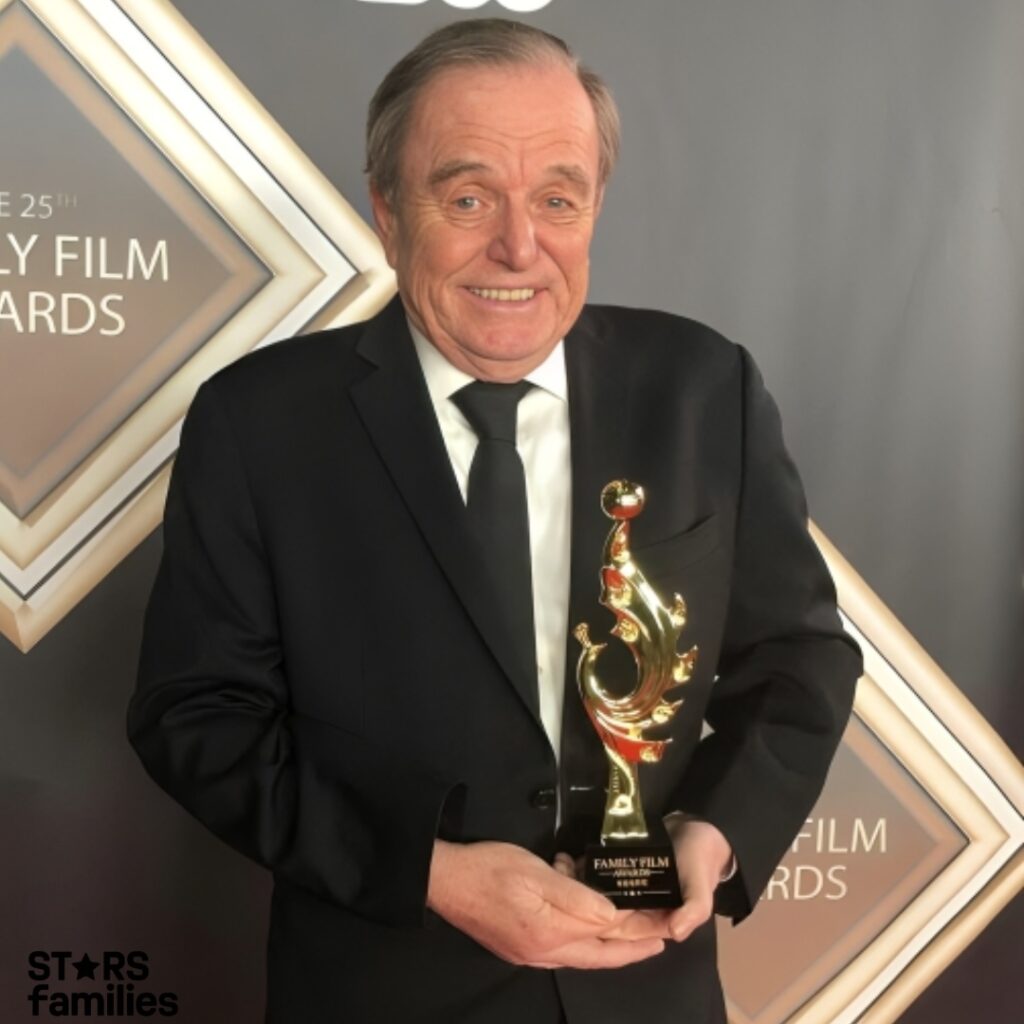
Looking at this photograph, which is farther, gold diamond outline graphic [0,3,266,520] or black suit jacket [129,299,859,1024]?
gold diamond outline graphic [0,3,266,520]

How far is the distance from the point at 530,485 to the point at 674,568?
0.18 metres

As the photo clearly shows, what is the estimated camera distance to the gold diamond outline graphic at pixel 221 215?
1967 mm

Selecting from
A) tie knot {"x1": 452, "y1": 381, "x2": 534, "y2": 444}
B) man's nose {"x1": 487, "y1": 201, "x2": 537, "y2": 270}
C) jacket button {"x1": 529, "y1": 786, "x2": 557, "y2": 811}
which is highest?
man's nose {"x1": 487, "y1": 201, "x2": 537, "y2": 270}

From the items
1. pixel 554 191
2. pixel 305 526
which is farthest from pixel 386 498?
pixel 554 191

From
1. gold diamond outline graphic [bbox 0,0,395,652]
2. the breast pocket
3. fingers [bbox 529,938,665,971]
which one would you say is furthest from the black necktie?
gold diamond outline graphic [bbox 0,0,395,652]

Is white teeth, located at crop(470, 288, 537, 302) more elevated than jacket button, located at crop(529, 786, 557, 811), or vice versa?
white teeth, located at crop(470, 288, 537, 302)

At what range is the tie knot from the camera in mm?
1425

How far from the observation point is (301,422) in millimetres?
1420

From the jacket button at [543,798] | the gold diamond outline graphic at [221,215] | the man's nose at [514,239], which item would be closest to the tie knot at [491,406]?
the man's nose at [514,239]

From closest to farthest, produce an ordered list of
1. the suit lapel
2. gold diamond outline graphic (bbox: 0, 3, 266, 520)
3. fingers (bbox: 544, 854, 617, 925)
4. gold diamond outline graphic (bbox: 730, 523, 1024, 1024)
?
1. fingers (bbox: 544, 854, 617, 925)
2. the suit lapel
3. gold diamond outline graphic (bbox: 0, 3, 266, 520)
4. gold diamond outline graphic (bbox: 730, 523, 1024, 1024)

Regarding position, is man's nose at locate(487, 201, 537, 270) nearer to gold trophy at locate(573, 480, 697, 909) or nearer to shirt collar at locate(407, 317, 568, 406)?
shirt collar at locate(407, 317, 568, 406)

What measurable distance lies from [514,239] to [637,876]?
0.63 metres

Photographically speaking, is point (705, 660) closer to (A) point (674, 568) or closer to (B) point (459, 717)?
(A) point (674, 568)

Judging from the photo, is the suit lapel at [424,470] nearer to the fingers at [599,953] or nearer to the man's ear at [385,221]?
the man's ear at [385,221]
